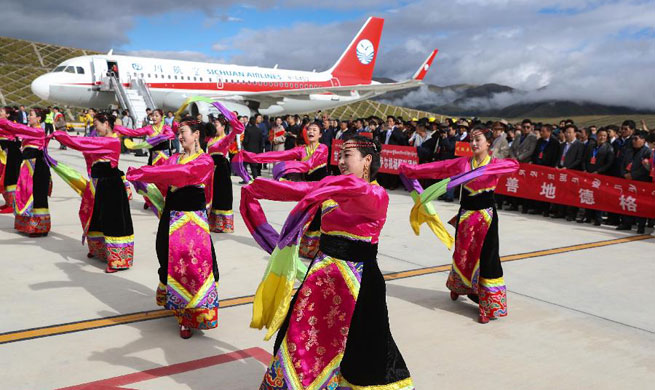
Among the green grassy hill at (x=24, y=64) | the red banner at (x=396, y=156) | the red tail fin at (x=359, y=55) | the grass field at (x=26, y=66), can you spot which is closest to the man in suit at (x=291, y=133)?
the red banner at (x=396, y=156)

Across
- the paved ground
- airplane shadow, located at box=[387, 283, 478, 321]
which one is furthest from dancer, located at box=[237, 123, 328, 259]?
airplane shadow, located at box=[387, 283, 478, 321]

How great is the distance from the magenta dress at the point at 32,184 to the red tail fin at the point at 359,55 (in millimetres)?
26585

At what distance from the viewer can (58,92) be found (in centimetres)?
2256

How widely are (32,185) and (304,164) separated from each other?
4.15m

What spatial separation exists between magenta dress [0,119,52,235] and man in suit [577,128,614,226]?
9.48m

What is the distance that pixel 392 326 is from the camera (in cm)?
470

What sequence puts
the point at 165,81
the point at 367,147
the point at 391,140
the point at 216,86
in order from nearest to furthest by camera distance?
the point at 367,147, the point at 391,140, the point at 165,81, the point at 216,86

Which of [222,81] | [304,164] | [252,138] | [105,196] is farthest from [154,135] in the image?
[222,81]

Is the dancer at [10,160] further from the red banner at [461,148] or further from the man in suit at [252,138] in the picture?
the red banner at [461,148]

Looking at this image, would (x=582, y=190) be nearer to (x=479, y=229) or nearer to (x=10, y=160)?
(x=479, y=229)

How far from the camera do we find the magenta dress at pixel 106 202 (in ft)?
19.5

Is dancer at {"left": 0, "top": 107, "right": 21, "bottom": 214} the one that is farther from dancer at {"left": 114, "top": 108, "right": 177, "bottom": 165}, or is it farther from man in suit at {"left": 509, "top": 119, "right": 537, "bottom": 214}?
man in suit at {"left": 509, "top": 119, "right": 537, "bottom": 214}

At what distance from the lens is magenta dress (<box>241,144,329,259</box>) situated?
6230mm

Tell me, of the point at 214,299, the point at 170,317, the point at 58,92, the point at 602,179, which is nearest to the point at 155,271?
the point at 170,317
